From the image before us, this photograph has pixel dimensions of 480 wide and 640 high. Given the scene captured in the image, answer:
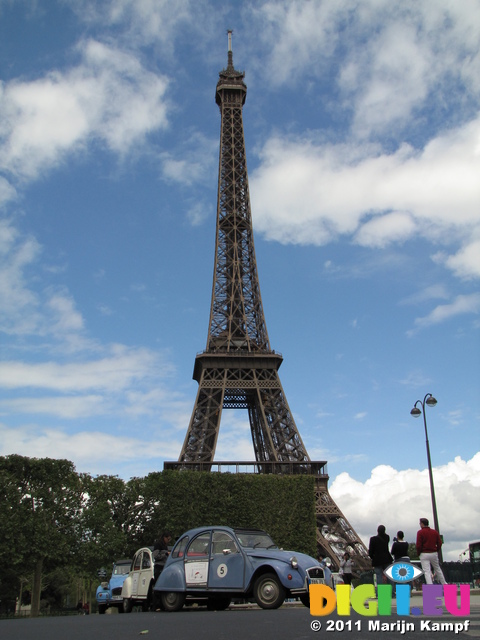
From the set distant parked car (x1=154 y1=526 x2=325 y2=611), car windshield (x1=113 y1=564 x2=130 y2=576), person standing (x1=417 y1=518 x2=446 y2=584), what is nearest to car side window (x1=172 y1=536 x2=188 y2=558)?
distant parked car (x1=154 y1=526 x2=325 y2=611)

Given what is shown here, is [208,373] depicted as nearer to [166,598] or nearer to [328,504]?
[328,504]

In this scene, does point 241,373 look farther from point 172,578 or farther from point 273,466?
point 172,578

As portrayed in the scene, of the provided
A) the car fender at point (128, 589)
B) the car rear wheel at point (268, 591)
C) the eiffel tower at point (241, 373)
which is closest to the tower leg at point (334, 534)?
the eiffel tower at point (241, 373)

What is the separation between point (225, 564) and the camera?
13.7 metres

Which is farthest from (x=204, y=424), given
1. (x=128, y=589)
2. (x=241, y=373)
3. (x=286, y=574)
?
(x=286, y=574)

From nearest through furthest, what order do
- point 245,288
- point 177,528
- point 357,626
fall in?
point 357,626
point 177,528
point 245,288

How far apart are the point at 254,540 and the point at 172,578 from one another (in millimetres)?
2215

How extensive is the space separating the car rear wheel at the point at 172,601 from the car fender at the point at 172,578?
0.66 feet

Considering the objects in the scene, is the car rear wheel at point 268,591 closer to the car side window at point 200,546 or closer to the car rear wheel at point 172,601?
the car side window at point 200,546

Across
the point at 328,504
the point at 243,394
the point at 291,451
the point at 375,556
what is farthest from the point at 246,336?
the point at 375,556

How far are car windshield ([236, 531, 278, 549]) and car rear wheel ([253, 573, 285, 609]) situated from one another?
90cm

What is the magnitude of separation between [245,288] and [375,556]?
4995 cm

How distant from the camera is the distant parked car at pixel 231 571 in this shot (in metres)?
13.0

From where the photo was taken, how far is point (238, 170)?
228ft
